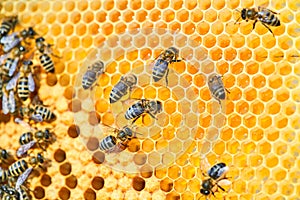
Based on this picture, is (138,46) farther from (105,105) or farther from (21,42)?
(21,42)

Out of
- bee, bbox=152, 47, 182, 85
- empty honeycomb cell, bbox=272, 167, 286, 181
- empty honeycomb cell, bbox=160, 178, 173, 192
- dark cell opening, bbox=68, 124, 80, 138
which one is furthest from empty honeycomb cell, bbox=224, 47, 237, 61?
dark cell opening, bbox=68, 124, 80, 138

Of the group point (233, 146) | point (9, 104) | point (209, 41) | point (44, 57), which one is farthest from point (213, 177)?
point (9, 104)

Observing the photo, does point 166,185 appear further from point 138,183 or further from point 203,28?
point 203,28

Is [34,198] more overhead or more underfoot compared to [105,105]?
more underfoot

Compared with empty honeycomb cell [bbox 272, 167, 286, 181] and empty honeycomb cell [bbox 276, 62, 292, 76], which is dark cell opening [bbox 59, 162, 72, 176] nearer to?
empty honeycomb cell [bbox 272, 167, 286, 181]

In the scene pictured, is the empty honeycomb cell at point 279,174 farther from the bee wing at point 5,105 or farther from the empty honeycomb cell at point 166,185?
the bee wing at point 5,105

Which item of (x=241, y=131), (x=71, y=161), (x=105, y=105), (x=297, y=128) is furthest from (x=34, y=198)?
(x=297, y=128)
